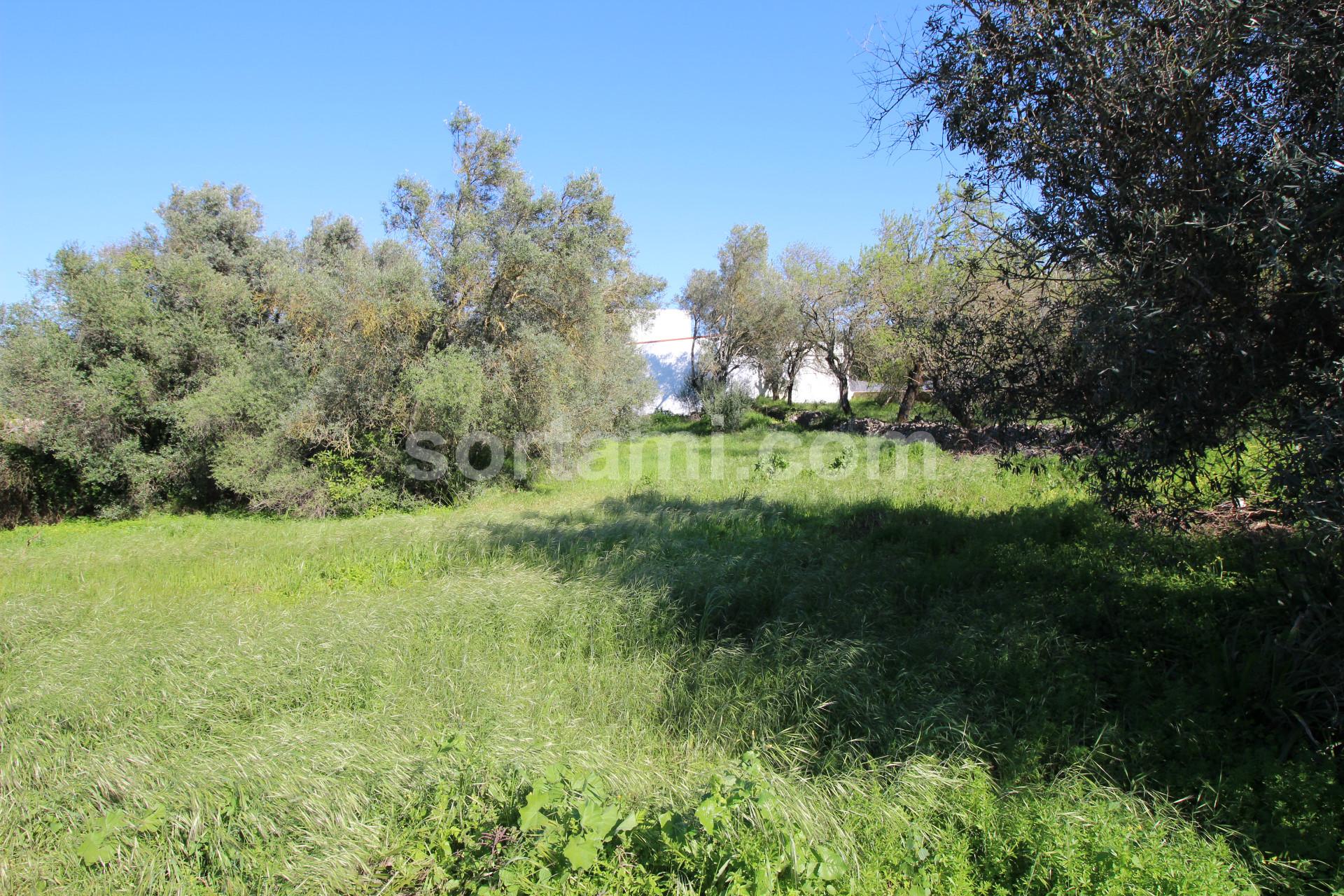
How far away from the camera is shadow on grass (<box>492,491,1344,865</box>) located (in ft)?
11.2

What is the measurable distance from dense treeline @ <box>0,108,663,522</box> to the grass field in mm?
5007

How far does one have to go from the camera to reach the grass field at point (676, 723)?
9.21 feet

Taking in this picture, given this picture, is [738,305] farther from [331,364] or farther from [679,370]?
[331,364]

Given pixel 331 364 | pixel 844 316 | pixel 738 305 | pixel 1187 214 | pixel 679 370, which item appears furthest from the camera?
pixel 679 370

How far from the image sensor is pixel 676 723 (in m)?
4.25

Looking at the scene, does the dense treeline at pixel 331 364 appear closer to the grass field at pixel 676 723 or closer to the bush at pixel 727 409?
the grass field at pixel 676 723

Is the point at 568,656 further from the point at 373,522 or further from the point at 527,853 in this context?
the point at 373,522

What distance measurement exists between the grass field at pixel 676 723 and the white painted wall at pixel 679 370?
19.4m

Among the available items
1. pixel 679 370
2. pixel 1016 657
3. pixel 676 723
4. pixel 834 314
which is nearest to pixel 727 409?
pixel 834 314

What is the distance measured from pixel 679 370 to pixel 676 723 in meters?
30.0

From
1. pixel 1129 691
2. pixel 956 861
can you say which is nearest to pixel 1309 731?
pixel 1129 691

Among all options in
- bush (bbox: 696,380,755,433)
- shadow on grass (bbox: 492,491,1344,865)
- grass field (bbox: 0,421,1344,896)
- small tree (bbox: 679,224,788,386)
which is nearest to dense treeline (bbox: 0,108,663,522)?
grass field (bbox: 0,421,1344,896)

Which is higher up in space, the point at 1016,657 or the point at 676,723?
the point at 1016,657

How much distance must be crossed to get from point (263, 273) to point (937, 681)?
19.8m
